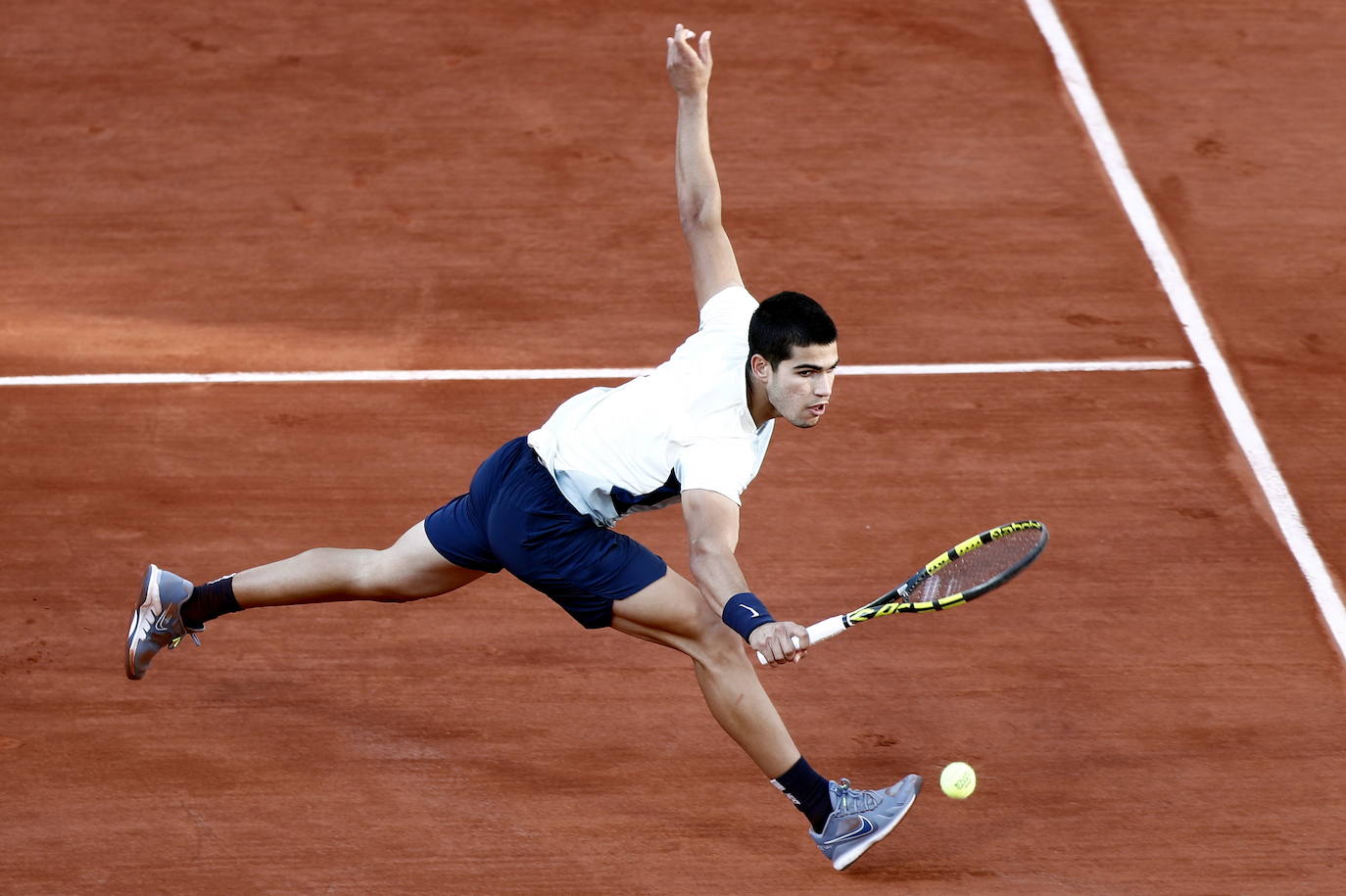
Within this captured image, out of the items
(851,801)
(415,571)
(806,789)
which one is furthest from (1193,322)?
(415,571)

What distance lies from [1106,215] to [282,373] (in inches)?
175

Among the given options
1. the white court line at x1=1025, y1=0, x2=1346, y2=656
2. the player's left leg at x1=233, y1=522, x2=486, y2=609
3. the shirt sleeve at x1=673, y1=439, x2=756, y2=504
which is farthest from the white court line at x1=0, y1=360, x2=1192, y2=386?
the shirt sleeve at x1=673, y1=439, x2=756, y2=504

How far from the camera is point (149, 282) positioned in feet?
27.3

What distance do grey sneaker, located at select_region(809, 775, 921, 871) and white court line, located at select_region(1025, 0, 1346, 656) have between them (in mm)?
2094

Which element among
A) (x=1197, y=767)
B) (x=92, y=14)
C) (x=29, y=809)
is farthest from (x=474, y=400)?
(x=92, y=14)

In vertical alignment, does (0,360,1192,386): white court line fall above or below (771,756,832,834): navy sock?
above

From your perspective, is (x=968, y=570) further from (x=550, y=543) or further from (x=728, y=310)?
(x=550, y=543)

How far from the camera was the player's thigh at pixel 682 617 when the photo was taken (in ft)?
16.4

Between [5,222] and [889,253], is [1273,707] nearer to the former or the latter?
[889,253]

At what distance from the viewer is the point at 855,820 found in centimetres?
514

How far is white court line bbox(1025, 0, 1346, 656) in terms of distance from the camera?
653cm

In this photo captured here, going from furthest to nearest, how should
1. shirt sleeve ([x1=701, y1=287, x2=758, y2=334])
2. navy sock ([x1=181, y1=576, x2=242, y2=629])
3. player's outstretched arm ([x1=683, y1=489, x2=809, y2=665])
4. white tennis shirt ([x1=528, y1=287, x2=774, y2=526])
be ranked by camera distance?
navy sock ([x1=181, y1=576, x2=242, y2=629]) → shirt sleeve ([x1=701, y1=287, x2=758, y2=334]) → white tennis shirt ([x1=528, y1=287, x2=774, y2=526]) → player's outstretched arm ([x1=683, y1=489, x2=809, y2=665])

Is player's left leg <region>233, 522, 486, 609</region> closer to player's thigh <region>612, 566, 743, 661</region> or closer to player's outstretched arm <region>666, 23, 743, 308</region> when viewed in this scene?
player's thigh <region>612, 566, 743, 661</region>

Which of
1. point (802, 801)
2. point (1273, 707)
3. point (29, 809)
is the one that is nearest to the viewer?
point (802, 801)
